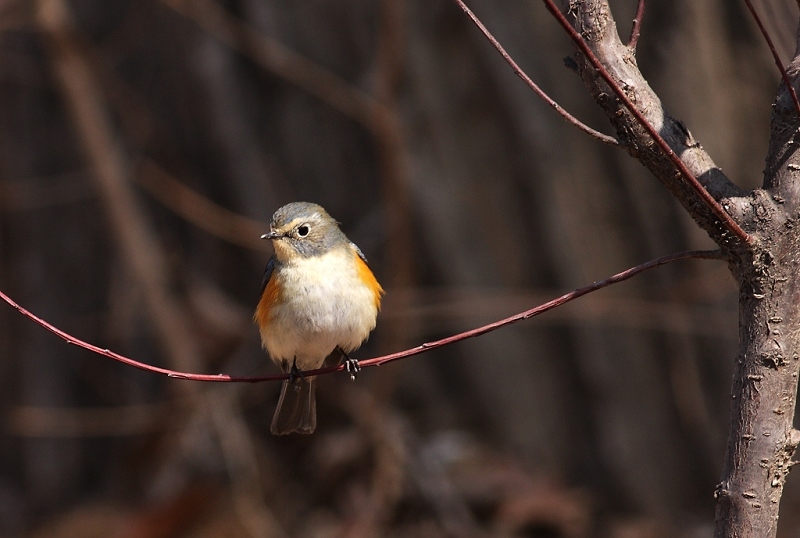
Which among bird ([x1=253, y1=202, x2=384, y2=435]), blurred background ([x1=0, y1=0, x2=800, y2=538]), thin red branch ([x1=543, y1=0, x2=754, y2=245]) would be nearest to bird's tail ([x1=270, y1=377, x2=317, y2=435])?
bird ([x1=253, y1=202, x2=384, y2=435])

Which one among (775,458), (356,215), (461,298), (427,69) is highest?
(427,69)

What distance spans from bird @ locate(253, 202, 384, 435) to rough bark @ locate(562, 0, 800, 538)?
152 centimetres

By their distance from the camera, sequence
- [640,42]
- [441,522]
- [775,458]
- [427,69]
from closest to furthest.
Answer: [775,458]
[640,42]
[427,69]
[441,522]

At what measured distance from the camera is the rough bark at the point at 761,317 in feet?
6.31

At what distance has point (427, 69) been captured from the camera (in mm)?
5633

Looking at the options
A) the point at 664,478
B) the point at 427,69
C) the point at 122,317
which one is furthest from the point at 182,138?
the point at 664,478

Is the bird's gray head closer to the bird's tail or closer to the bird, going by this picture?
the bird

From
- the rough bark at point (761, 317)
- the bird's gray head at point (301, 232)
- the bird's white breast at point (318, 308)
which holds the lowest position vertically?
the rough bark at point (761, 317)

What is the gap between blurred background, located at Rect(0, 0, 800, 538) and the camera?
17.1 ft

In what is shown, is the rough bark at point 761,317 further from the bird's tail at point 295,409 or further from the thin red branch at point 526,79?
the bird's tail at point 295,409

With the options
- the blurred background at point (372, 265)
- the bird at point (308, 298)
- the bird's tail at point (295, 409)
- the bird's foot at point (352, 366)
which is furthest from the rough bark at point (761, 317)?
the blurred background at point (372, 265)

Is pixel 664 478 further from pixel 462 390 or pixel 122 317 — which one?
pixel 122 317

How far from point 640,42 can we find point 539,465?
3.11 meters

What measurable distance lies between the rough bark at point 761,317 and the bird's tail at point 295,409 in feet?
5.99
